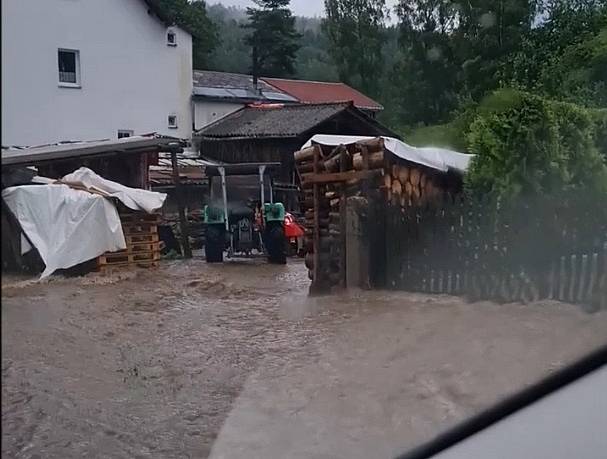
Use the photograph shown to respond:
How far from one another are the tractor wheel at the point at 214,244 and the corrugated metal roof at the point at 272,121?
56 centimetres

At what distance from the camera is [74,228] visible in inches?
139

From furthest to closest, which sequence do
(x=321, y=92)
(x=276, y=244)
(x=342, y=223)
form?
(x=342, y=223), (x=276, y=244), (x=321, y=92)

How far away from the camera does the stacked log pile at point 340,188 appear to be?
13.8 feet

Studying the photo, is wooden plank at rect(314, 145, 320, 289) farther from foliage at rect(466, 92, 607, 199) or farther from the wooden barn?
the wooden barn

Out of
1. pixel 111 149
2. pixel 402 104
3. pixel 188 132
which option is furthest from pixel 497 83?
pixel 111 149

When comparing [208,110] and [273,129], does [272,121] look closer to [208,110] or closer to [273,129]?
[273,129]

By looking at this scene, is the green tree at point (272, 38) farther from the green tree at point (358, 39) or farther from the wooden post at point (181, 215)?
the wooden post at point (181, 215)

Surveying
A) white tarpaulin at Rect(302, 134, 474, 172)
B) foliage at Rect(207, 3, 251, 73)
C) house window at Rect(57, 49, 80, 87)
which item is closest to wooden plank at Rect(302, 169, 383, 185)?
white tarpaulin at Rect(302, 134, 474, 172)

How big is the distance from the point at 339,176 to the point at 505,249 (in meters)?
1.61

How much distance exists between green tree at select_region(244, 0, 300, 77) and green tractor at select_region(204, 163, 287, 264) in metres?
0.41

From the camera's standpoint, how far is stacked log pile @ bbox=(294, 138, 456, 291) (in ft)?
13.8

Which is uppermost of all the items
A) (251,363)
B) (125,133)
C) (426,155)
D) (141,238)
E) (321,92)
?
(321,92)

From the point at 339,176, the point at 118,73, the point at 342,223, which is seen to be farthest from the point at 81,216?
Answer: the point at 339,176

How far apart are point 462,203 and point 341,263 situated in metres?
1.35
